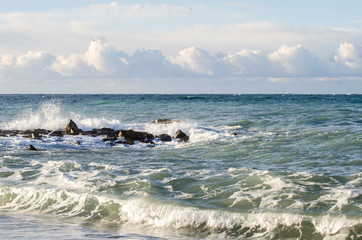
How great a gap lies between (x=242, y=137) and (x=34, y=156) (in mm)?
9041

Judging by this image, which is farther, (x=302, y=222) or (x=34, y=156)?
(x=34, y=156)

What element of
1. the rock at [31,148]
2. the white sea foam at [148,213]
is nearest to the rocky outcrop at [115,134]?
the rock at [31,148]

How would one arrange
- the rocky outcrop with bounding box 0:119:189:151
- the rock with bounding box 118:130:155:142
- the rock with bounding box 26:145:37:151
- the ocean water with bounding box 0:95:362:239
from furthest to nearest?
the rock with bounding box 118:130:155:142, the rocky outcrop with bounding box 0:119:189:151, the rock with bounding box 26:145:37:151, the ocean water with bounding box 0:95:362:239

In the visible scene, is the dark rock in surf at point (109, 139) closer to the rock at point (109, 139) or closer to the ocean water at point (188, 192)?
the rock at point (109, 139)

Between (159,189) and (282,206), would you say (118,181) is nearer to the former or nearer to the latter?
(159,189)

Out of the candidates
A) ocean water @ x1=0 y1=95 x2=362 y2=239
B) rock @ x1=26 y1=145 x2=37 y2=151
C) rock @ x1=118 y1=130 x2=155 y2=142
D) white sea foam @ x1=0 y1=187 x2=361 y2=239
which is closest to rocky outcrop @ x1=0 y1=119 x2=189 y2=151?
rock @ x1=118 y1=130 x2=155 y2=142

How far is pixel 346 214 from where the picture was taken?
7582 millimetres

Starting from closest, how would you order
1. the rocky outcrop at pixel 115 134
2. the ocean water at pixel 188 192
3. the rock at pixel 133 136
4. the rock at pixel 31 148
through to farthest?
the ocean water at pixel 188 192, the rock at pixel 31 148, the rocky outcrop at pixel 115 134, the rock at pixel 133 136

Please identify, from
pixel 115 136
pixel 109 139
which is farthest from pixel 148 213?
pixel 115 136

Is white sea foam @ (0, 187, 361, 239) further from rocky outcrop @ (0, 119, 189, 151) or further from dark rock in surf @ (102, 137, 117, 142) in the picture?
dark rock in surf @ (102, 137, 117, 142)

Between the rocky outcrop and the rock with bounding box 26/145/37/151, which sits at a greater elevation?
the rocky outcrop

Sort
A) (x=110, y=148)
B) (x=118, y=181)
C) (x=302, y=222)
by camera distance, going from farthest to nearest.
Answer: (x=110, y=148), (x=118, y=181), (x=302, y=222)

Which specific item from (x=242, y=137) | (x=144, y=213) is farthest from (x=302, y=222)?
(x=242, y=137)

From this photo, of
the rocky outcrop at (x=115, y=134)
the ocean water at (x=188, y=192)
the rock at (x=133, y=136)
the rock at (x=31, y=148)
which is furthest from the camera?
the rock at (x=133, y=136)
